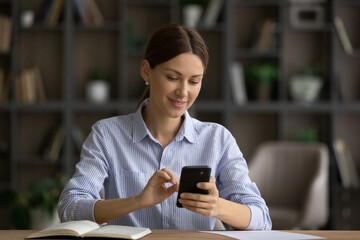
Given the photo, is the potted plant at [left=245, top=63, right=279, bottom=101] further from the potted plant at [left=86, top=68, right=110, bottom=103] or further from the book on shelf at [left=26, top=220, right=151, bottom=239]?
the book on shelf at [left=26, top=220, right=151, bottom=239]

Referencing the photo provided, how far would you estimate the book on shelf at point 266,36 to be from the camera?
5.17 metres

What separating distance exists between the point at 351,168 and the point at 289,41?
1.23 metres

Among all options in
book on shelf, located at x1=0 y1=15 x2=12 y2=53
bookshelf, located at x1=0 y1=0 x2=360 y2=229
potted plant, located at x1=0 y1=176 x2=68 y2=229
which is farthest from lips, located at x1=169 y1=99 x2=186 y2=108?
book on shelf, located at x1=0 y1=15 x2=12 y2=53

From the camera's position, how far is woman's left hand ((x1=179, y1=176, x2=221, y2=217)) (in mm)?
1738

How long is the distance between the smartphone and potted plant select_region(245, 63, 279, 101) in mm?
3476

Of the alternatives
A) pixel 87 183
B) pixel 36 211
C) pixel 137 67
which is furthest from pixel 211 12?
pixel 87 183

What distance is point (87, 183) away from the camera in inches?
78.0

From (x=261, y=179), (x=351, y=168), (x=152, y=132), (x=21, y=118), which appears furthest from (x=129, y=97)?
(x=152, y=132)

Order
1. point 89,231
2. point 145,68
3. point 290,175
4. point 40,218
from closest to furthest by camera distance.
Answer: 1. point 89,231
2. point 145,68
3. point 40,218
4. point 290,175

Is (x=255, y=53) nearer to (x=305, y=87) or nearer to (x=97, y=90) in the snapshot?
→ (x=305, y=87)

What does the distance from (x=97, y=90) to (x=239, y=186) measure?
10.9 feet

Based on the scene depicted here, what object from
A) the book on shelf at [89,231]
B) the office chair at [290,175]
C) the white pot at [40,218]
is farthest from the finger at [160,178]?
the office chair at [290,175]

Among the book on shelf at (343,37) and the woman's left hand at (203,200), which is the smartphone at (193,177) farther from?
the book on shelf at (343,37)

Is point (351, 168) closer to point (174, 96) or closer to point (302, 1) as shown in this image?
point (302, 1)
